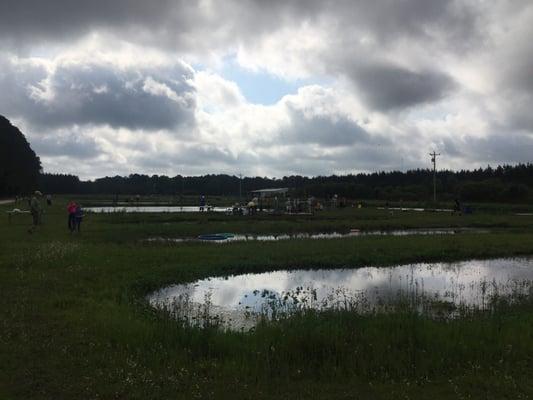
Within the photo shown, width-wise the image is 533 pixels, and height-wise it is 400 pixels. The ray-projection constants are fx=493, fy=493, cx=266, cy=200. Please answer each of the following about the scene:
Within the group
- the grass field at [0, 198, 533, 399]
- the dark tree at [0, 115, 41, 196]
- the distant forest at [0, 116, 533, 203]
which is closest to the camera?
the grass field at [0, 198, 533, 399]

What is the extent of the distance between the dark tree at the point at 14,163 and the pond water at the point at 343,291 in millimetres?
92384

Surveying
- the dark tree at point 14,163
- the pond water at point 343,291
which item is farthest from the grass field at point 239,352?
the dark tree at point 14,163

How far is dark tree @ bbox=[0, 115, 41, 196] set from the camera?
98.9 meters

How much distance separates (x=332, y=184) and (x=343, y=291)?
127294 millimetres

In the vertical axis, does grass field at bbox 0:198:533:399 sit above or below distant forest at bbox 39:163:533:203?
below

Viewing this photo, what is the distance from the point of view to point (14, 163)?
106938 mm

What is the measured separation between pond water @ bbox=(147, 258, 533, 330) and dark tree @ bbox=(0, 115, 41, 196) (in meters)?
92.4

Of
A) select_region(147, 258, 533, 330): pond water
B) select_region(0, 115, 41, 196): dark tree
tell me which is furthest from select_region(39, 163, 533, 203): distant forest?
select_region(147, 258, 533, 330): pond water

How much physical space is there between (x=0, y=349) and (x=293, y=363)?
4.68m

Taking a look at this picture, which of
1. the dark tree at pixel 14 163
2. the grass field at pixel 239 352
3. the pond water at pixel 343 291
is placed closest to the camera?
the grass field at pixel 239 352

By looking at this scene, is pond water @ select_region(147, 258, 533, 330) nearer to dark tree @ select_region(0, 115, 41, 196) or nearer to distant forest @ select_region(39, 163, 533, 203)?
distant forest @ select_region(39, 163, 533, 203)

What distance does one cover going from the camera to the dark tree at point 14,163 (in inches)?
3895

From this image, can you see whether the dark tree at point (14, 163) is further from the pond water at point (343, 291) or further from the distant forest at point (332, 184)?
the pond water at point (343, 291)

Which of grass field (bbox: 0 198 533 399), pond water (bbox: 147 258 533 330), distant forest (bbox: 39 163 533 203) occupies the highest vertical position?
distant forest (bbox: 39 163 533 203)
